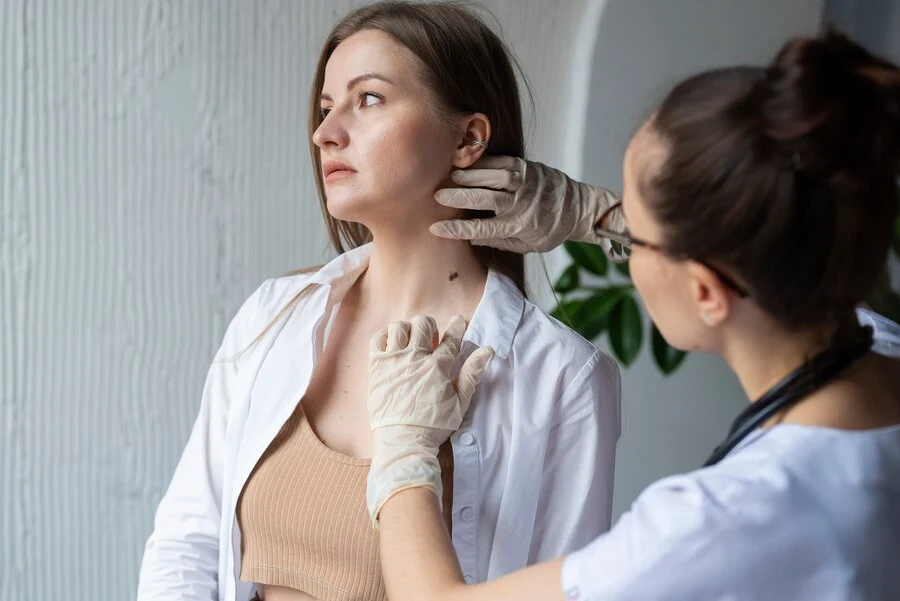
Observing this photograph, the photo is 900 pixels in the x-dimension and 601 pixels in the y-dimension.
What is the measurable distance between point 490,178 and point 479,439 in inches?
14.2

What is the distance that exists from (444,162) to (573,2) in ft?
3.26

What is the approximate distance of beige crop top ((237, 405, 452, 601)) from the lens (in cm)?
119

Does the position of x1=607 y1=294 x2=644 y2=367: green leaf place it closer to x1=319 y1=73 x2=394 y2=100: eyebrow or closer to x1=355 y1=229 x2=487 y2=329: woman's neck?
x1=355 y1=229 x2=487 y2=329: woman's neck

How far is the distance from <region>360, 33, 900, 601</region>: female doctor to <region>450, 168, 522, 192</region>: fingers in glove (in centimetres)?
39

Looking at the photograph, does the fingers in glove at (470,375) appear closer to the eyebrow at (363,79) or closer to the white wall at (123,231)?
the eyebrow at (363,79)

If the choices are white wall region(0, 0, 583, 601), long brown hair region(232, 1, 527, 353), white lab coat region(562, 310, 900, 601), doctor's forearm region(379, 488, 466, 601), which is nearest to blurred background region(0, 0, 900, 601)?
white wall region(0, 0, 583, 601)

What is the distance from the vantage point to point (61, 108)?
1854 millimetres

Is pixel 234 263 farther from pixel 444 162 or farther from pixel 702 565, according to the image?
pixel 702 565

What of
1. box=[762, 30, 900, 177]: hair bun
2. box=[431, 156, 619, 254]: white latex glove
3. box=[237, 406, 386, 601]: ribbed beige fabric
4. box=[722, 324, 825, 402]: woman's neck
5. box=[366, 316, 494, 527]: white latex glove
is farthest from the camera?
box=[431, 156, 619, 254]: white latex glove

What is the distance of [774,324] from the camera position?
874 mm

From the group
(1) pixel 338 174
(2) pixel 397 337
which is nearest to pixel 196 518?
(2) pixel 397 337

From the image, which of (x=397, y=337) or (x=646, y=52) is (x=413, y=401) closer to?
(x=397, y=337)

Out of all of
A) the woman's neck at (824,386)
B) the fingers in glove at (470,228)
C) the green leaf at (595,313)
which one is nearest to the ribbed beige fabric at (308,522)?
the fingers in glove at (470,228)

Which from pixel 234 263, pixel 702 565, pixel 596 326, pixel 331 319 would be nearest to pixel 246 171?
pixel 234 263
